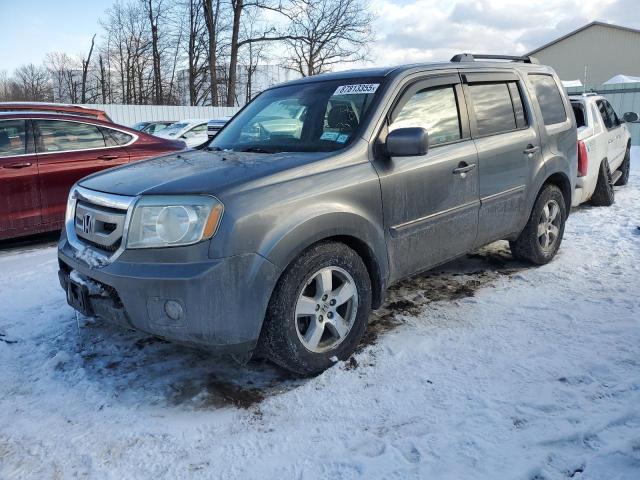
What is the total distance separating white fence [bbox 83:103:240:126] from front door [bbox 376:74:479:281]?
20.0 m

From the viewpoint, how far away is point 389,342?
137 inches

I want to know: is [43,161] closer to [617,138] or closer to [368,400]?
[368,400]

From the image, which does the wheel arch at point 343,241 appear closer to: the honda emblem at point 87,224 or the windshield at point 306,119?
the windshield at point 306,119

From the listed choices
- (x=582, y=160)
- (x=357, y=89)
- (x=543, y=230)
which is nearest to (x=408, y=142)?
(x=357, y=89)

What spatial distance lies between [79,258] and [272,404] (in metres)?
1.37

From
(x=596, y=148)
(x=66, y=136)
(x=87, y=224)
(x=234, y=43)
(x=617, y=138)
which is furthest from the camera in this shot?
(x=234, y=43)

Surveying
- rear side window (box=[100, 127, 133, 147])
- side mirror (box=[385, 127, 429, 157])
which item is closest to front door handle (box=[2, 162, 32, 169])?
rear side window (box=[100, 127, 133, 147])

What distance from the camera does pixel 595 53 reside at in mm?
41156

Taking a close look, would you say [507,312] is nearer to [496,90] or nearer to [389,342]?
[389,342]

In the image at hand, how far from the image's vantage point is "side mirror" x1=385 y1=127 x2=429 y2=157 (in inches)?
124

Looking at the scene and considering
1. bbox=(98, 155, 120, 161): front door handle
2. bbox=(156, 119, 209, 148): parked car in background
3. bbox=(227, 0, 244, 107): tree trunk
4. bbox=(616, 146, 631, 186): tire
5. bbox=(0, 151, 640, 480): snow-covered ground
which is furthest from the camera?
bbox=(227, 0, 244, 107): tree trunk

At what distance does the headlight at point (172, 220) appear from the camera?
2.63 metres

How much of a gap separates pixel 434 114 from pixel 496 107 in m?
0.85

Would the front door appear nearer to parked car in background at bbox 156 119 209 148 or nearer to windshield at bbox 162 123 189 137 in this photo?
parked car in background at bbox 156 119 209 148
